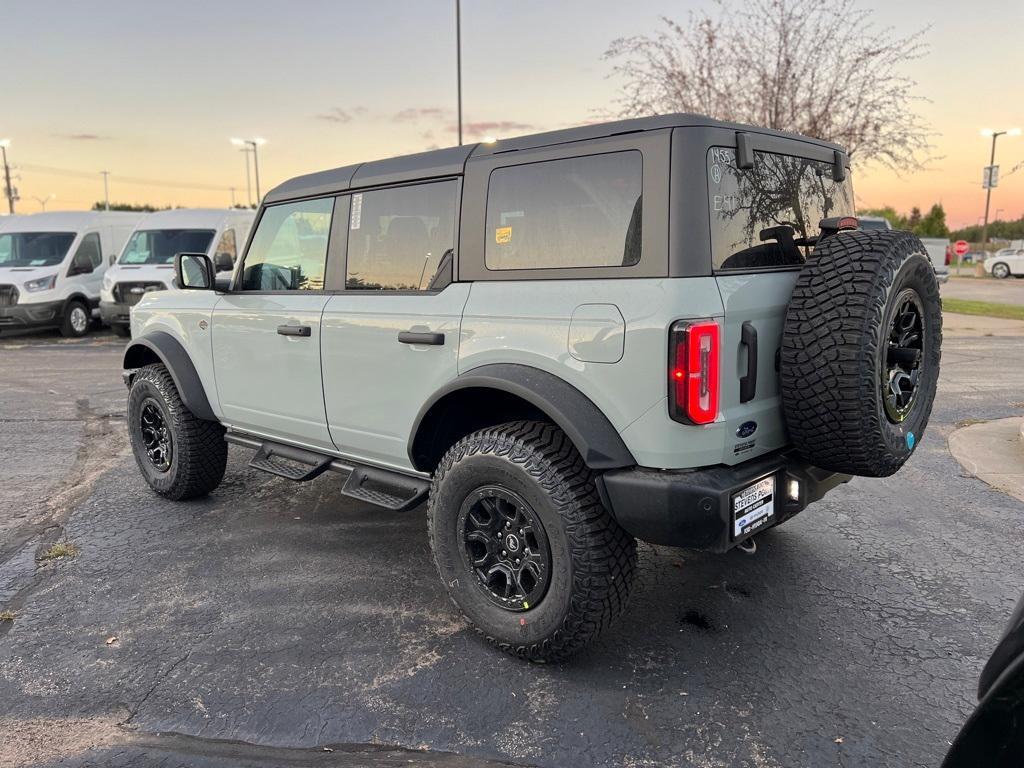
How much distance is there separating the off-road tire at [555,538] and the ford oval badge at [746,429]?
1.85ft

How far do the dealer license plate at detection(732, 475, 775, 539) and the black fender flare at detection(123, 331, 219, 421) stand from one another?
3.36 m

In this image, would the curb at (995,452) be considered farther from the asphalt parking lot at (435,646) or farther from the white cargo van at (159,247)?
the white cargo van at (159,247)

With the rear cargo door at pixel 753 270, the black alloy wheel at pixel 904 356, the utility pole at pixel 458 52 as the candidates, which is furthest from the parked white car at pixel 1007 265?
the rear cargo door at pixel 753 270

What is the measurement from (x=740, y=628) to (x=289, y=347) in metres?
2.63

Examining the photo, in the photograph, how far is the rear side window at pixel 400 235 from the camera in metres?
3.47

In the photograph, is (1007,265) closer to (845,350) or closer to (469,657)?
(845,350)

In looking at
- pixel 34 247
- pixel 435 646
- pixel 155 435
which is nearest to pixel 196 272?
pixel 155 435

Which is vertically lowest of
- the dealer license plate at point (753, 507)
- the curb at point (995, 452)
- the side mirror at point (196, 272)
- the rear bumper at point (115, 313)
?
the curb at point (995, 452)

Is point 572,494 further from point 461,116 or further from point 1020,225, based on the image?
point 1020,225

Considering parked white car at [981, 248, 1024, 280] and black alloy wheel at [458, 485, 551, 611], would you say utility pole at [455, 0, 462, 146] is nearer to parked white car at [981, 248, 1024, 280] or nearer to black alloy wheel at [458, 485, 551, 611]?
black alloy wheel at [458, 485, 551, 611]

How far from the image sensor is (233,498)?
16.8 ft

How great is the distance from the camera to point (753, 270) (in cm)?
287

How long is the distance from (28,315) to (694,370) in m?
15.0

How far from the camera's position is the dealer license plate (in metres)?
2.71
